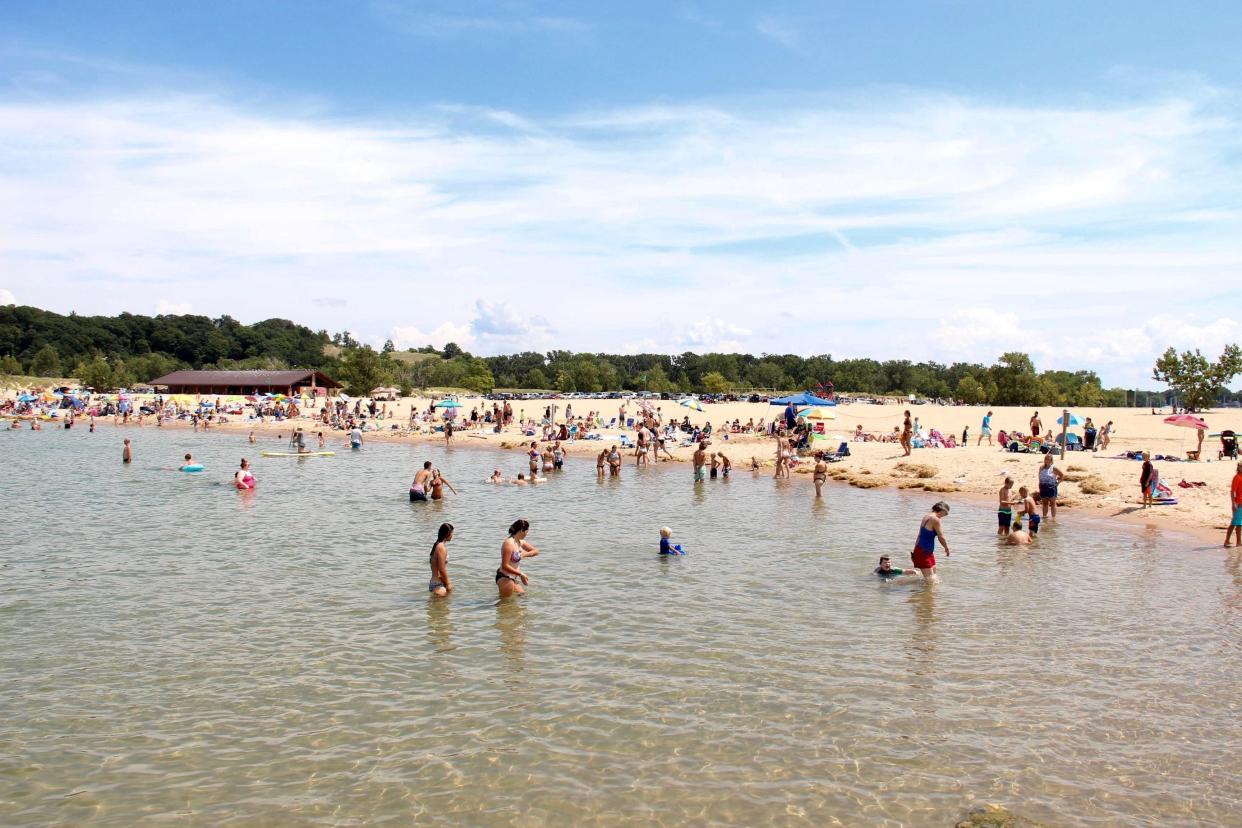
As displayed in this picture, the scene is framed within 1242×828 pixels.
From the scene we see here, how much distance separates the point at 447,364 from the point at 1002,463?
109637 mm

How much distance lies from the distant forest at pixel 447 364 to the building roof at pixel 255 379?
17.2 meters

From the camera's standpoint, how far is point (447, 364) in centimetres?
13038

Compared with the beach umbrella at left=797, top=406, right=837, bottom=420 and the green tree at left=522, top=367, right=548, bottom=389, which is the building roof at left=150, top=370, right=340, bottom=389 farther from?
the beach umbrella at left=797, top=406, right=837, bottom=420

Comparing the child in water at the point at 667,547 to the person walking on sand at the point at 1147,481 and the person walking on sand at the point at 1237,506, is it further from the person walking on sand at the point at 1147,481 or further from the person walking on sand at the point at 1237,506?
the person walking on sand at the point at 1147,481

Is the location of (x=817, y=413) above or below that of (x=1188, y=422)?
below

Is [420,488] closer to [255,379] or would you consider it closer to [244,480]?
[244,480]

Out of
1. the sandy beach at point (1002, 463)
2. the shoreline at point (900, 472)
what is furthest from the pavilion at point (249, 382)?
the shoreline at point (900, 472)

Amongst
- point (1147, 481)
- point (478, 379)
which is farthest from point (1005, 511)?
point (478, 379)

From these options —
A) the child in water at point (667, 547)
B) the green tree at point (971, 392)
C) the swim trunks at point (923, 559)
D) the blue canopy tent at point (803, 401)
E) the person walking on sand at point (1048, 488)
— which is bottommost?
the child in water at point (667, 547)

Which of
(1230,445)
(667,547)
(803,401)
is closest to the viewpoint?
(667,547)

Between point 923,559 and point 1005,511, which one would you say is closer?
point 923,559

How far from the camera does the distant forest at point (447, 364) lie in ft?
390

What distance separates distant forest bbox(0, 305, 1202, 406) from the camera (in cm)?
11881

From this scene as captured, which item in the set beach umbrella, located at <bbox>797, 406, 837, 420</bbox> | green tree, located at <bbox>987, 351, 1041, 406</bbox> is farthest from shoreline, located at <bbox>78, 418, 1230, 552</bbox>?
green tree, located at <bbox>987, 351, 1041, 406</bbox>
